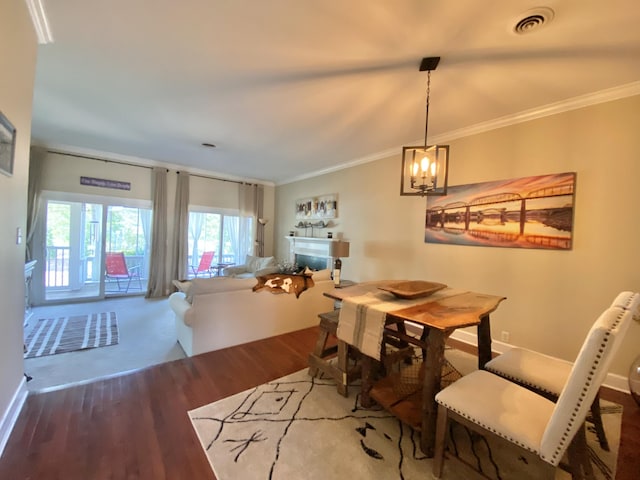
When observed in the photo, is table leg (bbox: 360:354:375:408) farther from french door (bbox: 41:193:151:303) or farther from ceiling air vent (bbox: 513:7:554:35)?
french door (bbox: 41:193:151:303)

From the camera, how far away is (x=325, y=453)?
161 centimetres

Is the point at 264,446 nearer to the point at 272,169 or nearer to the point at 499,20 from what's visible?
the point at 499,20

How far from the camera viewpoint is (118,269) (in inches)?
203

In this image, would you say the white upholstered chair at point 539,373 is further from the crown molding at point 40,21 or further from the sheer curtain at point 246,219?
the sheer curtain at point 246,219

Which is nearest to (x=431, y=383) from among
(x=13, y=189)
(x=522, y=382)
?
(x=522, y=382)

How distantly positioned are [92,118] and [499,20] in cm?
430

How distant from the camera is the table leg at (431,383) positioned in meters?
1.56

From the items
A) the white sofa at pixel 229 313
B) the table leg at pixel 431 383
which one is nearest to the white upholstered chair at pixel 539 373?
the table leg at pixel 431 383

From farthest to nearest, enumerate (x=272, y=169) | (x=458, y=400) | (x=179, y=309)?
1. (x=272, y=169)
2. (x=179, y=309)
3. (x=458, y=400)

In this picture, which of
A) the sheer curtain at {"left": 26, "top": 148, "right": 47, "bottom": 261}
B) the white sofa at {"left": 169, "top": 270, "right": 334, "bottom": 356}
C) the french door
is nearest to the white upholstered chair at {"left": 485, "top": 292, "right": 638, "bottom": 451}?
the white sofa at {"left": 169, "top": 270, "right": 334, "bottom": 356}

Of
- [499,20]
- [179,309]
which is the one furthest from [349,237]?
[499,20]

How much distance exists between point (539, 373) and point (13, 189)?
11.3ft

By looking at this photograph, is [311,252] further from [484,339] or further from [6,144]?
[6,144]

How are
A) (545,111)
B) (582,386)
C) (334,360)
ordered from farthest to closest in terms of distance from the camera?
(545,111) → (334,360) → (582,386)
